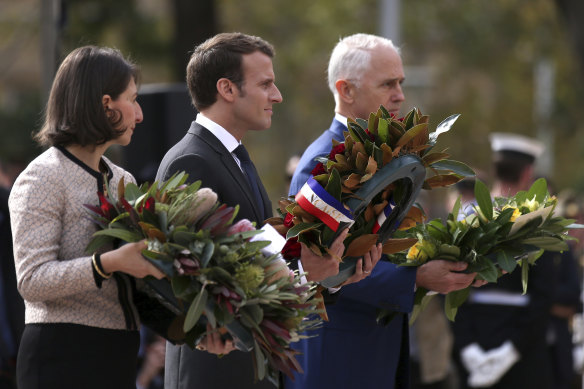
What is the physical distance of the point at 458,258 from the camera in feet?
13.4

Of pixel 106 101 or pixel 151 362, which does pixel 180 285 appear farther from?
pixel 151 362

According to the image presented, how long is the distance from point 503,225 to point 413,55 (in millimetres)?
24548

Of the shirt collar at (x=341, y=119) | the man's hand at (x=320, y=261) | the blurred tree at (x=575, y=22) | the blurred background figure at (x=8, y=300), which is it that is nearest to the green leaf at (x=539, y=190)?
the shirt collar at (x=341, y=119)

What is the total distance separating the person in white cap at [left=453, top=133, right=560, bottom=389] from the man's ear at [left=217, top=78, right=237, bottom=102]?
300 centimetres

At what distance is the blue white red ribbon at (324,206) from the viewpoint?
3.34 meters

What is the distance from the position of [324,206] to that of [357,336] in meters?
0.94

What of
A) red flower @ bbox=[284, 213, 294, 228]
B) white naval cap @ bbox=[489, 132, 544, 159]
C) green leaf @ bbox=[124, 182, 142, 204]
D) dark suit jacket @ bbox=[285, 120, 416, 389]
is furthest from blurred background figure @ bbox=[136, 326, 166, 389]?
green leaf @ bbox=[124, 182, 142, 204]

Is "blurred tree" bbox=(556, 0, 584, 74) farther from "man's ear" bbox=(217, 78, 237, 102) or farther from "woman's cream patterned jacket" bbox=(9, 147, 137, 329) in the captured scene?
"woman's cream patterned jacket" bbox=(9, 147, 137, 329)

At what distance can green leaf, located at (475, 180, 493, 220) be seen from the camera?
406cm

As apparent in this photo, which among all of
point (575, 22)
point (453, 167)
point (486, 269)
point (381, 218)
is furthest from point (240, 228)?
point (575, 22)

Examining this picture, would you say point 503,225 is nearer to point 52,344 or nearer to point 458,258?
point 458,258

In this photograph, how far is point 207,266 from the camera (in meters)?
2.88

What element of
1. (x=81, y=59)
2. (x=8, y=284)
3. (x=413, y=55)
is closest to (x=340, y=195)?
(x=81, y=59)

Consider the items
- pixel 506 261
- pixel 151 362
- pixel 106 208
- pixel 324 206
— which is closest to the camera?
pixel 106 208
